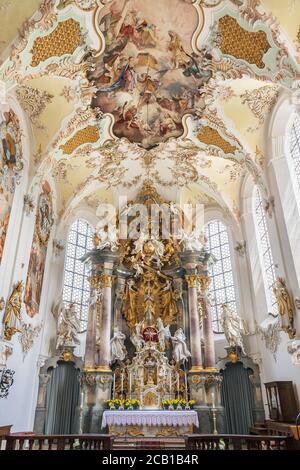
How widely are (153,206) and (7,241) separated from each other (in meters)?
8.87

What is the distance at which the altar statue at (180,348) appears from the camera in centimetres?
1484

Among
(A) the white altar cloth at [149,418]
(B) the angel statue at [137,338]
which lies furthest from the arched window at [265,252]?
(B) the angel statue at [137,338]

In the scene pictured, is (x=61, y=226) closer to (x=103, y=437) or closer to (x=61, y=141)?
(x=61, y=141)

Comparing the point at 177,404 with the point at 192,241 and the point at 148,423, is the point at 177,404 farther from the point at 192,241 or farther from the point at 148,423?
the point at 192,241

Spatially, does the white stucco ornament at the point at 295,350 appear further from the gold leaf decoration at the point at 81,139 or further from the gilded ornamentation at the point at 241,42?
the gold leaf decoration at the point at 81,139

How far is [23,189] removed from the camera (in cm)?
1231

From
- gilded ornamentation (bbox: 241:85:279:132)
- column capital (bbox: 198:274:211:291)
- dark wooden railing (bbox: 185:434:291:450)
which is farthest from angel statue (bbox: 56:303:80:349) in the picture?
gilded ornamentation (bbox: 241:85:279:132)

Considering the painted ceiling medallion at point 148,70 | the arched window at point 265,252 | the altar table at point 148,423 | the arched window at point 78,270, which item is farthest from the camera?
the arched window at point 78,270

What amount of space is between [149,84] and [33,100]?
→ 4.00 meters

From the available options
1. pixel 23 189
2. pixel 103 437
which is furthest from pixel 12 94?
pixel 103 437

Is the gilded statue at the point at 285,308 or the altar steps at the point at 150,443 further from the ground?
the gilded statue at the point at 285,308

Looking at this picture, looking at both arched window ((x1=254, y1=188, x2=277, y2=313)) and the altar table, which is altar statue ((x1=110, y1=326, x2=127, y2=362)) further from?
arched window ((x1=254, y1=188, x2=277, y2=313))

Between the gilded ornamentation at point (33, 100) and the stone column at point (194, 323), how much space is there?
9.27m

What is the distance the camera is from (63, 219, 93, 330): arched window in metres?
16.8
